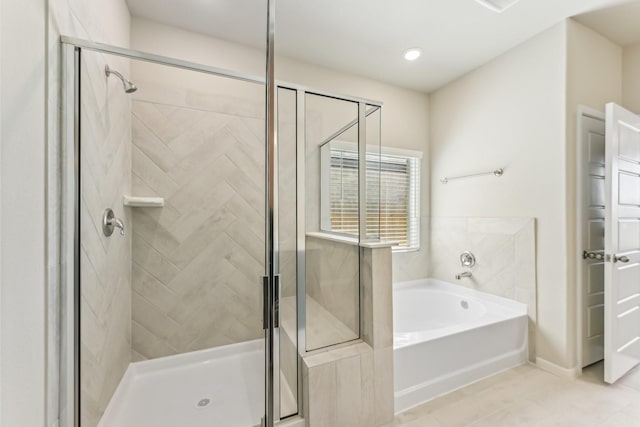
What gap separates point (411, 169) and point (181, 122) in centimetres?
231

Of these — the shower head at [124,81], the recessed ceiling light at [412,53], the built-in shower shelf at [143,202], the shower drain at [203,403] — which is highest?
the recessed ceiling light at [412,53]

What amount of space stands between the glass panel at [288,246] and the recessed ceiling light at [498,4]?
1495 mm

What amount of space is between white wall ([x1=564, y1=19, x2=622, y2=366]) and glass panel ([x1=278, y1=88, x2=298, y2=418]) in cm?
200

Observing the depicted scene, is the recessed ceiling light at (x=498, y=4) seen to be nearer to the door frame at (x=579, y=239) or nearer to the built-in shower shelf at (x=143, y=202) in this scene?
the door frame at (x=579, y=239)

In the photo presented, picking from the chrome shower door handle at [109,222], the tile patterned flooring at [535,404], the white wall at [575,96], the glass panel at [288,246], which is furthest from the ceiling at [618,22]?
the chrome shower door handle at [109,222]

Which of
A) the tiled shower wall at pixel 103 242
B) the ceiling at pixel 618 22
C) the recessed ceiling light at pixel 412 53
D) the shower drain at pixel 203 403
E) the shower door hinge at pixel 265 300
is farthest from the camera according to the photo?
the recessed ceiling light at pixel 412 53

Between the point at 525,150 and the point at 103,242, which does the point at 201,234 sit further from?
the point at 525,150

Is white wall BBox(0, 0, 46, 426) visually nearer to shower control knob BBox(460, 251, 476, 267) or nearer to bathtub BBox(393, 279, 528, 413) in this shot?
bathtub BBox(393, 279, 528, 413)

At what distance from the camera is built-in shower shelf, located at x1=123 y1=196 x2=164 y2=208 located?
5.15 feet

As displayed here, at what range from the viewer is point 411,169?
295 cm

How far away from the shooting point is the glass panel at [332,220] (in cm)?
143

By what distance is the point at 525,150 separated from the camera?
2127 mm

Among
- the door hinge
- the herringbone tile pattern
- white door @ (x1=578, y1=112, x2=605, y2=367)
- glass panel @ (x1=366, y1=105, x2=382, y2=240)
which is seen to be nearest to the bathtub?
white door @ (x1=578, y1=112, x2=605, y2=367)

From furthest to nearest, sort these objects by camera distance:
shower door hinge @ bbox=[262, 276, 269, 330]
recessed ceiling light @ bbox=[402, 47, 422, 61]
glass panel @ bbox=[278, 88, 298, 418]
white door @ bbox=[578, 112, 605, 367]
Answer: recessed ceiling light @ bbox=[402, 47, 422, 61] → white door @ bbox=[578, 112, 605, 367] → glass panel @ bbox=[278, 88, 298, 418] → shower door hinge @ bbox=[262, 276, 269, 330]
